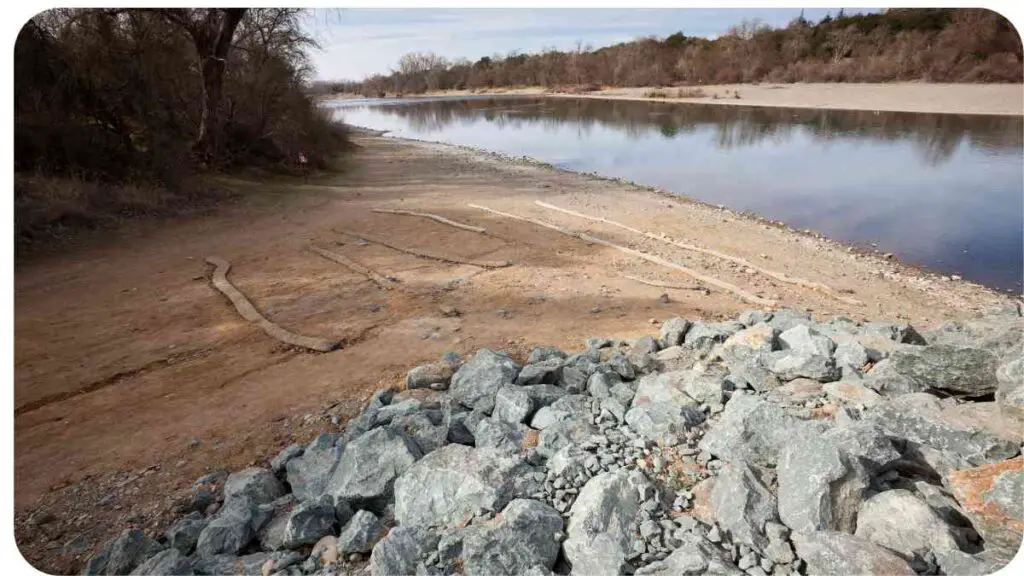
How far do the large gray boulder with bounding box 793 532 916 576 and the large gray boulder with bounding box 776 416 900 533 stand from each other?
16 centimetres

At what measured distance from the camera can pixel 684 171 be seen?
66.5 feet

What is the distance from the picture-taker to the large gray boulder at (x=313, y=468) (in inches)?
136

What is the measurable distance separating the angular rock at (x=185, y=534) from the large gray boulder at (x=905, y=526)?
358cm

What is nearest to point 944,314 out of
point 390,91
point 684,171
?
point 684,171

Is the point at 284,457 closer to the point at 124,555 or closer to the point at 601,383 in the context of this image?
the point at 124,555

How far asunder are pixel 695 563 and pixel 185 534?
115 inches

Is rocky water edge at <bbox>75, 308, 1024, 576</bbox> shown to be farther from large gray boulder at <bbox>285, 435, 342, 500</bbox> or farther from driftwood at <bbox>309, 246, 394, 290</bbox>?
driftwood at <bbox>309, 246, 394, 290</bbox>

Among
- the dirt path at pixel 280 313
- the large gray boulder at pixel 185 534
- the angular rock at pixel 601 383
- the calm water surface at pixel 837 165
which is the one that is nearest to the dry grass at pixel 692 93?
the calm water surface at pixel 837 165

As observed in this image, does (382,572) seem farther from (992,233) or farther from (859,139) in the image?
(859,139)

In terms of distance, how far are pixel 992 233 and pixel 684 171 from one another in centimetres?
993

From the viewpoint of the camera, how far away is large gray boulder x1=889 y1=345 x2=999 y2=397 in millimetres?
3262

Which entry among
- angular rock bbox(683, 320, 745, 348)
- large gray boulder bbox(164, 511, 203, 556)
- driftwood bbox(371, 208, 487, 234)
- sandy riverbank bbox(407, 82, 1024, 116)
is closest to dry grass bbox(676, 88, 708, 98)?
sandy riverbank bbox(407, 82, 1024, 116)

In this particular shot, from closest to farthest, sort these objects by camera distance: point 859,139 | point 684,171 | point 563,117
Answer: point 684,171
point 859,139
point 563,117

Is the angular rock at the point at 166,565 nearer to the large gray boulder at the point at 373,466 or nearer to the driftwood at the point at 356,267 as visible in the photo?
the large gray boulder at the point at 373,466
